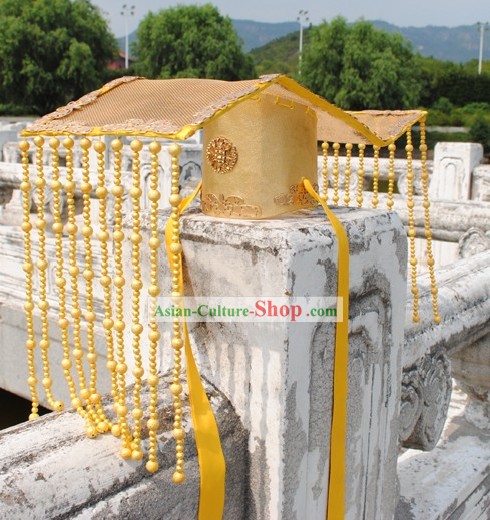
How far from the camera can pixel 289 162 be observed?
1344 millimetres

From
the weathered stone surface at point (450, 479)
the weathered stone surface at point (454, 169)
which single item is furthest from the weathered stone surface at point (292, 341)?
the weathered stone surface at point (454, 169)

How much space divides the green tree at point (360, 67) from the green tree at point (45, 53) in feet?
29.9

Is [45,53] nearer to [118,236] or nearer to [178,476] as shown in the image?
[118,236]

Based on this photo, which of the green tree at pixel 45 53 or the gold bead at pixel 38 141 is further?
the green tree at pixel 45 53

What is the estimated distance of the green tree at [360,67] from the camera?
26250 millimetres

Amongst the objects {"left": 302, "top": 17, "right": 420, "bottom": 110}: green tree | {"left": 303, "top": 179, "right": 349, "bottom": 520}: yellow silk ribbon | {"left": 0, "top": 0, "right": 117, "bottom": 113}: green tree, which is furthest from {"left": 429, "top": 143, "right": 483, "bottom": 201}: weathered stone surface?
{"left": 0, "top": 0, "right": 117, "bottom": 113}: green tree

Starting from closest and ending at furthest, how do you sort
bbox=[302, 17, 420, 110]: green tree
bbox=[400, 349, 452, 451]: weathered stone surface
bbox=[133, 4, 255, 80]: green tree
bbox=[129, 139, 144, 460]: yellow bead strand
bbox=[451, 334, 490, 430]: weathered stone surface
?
bbox=[129, 139, 144, 460]: yellow bead strand, bbox=[400, 349, 452, 451]: weathered stone surface, bbox=[451, 334, 490, 430]: weathered stone surface, bbox=[302, 17, 420, 110]: green tree, bbox=[133, 4, 255, 80]: green tree

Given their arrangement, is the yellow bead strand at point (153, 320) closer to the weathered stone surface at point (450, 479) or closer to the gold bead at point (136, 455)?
the gold bead at point (136, 455)

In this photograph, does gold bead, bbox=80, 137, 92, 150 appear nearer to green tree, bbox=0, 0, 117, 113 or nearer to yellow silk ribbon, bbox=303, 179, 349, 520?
yellow silk ribbon, bbox=303, 179, 349, 520

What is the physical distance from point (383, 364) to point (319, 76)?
27.5 m

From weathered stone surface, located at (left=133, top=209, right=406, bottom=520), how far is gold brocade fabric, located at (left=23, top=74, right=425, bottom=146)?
226 millimetres

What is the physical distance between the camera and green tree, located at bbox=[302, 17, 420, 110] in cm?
2625

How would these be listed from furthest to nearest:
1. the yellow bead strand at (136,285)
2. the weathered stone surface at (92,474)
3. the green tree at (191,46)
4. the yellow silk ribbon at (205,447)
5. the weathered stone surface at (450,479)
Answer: the green tree at (191,46)
the weathered stone surface at (450,479)
the yellow silk ribbon at (205,447)
the yellow bead strand at (136,285)
the weathered stone surface at (92,474)

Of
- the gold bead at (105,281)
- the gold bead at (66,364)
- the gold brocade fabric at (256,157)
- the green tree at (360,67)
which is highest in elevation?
the green tree at (360,67)
